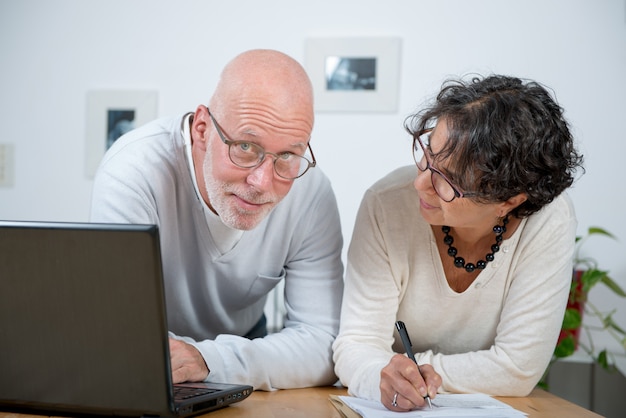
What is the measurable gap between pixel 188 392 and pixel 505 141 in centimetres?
73

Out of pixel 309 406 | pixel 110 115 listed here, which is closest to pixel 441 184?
pixel 309 406

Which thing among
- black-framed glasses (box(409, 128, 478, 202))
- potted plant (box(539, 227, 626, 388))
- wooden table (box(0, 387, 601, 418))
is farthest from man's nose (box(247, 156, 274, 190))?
potted plant (box(539, 227, 626, 388))

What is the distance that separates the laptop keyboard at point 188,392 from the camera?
3.98 ft

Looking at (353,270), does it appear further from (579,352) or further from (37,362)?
(579,352)

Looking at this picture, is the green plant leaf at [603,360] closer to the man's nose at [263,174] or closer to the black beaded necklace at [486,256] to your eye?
the black beaded necklace at [486,256]

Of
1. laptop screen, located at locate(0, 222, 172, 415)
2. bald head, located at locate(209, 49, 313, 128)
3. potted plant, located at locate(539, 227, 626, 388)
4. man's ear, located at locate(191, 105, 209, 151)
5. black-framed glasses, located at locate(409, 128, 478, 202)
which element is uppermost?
bald head, located at locate(209, 49, 313, 128)

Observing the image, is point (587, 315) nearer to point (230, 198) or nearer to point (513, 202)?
point (513, 202)

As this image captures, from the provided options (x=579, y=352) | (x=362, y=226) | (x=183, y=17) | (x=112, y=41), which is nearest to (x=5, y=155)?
(x=112, y=41)

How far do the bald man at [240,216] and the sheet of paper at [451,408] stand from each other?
0.24 meters

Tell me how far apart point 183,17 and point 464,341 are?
2.19 m

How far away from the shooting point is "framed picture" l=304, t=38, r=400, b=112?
3.28 m

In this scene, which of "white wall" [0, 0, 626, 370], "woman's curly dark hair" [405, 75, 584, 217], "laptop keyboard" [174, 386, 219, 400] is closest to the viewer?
"laptop keyboard" [174, 386, 219, 400]

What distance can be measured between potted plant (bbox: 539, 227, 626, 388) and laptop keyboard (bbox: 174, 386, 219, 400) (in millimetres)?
1896

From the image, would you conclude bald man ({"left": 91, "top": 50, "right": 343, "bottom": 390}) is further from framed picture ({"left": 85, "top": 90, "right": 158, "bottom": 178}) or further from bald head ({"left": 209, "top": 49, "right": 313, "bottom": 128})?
framed picture ({"left": 85, "top": 90, "right": 158, "bottom": 178})
